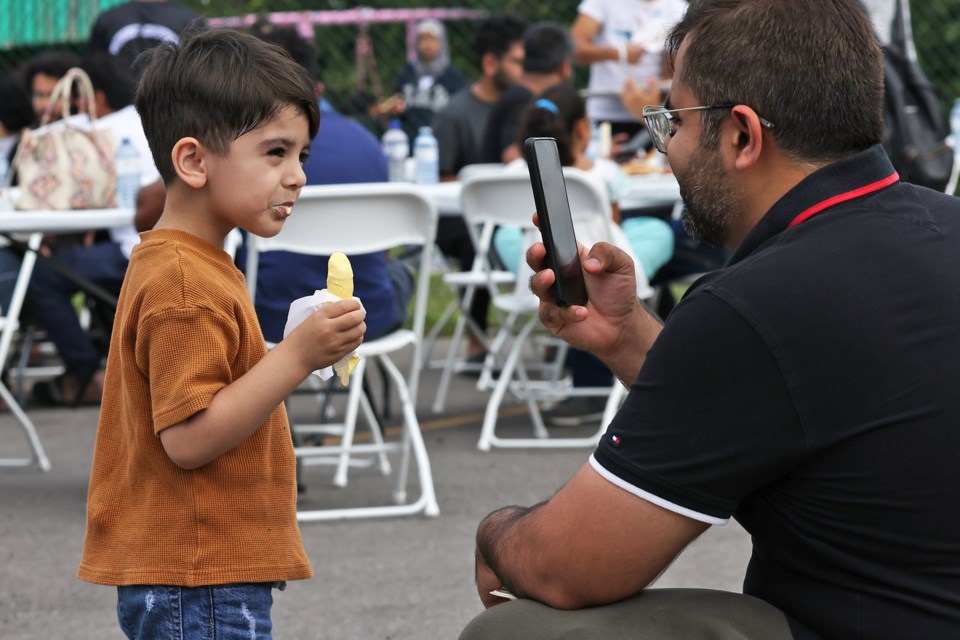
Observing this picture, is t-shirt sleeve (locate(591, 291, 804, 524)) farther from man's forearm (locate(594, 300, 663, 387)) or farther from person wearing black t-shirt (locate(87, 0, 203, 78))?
person wearing black t-shirt (locate(87, 0, 203, 78))

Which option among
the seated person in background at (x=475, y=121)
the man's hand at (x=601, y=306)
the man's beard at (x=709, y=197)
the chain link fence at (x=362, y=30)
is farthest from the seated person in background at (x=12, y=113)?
the man's beard at (x=709, y=197)

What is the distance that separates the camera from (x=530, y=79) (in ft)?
25.1

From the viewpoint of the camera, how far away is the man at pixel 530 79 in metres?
7.43

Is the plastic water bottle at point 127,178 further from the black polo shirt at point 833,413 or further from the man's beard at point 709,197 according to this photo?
the black polo shirt at point 833,413

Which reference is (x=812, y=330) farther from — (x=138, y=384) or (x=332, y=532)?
(x=332, y=532)

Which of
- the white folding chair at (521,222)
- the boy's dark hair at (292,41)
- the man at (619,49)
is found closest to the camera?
the white folding chair at (521,222)

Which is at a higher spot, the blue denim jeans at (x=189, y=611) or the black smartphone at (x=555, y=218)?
the black smartphone at (x=555, y=218)

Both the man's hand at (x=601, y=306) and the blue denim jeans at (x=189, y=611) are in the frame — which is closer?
the blue denim jeans at (x=189, y=611)

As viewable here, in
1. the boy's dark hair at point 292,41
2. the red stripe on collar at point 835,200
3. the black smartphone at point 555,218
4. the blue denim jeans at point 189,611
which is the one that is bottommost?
the blue denim jeans at point 189,611

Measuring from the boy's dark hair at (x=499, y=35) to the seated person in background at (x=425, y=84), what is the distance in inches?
93.0

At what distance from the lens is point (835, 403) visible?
1765 mm

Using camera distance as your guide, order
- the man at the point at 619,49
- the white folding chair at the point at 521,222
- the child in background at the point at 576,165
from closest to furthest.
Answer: the white folding chair at the point at 521,222, the child in background at the point at 576,165, the man at the point at 619,49

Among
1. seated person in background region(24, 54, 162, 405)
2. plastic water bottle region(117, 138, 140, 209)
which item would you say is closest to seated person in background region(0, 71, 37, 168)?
seated person in background region(24, 54, 162, 405)

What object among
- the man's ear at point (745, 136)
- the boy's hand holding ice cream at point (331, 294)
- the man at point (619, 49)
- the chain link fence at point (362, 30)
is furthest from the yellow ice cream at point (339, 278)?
the chain link fence at point (362, 30)
